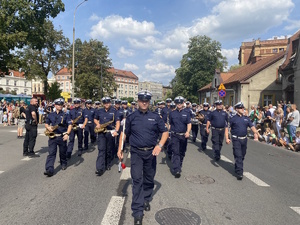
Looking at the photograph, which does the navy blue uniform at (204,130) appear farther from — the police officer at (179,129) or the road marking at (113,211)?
the road marking at (113,211)

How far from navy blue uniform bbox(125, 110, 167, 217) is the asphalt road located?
0.52 m

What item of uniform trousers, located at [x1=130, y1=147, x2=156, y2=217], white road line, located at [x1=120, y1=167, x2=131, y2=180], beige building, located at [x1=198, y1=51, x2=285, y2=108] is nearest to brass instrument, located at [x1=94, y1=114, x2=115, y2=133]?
white road line, located at [x1=120, y1=167, x2=131, y2=180]

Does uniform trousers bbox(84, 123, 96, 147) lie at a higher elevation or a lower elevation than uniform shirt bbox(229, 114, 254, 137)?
lower

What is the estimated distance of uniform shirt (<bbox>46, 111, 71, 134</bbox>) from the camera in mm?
6707

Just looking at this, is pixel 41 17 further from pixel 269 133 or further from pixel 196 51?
pixel 196 51

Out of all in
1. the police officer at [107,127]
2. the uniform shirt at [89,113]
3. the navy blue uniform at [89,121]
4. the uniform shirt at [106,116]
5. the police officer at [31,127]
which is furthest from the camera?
the navy blue uniform at [89,121]

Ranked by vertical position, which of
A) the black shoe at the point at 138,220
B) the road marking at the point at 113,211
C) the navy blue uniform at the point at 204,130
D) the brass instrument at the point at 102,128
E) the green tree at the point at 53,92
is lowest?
the road marking at the point at 113,211

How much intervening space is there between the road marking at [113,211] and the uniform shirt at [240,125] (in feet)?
12.1

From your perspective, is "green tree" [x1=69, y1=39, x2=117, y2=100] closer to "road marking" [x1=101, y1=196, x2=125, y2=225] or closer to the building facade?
"road marking" [x1=101, y1=196, x2=125, y2=225]

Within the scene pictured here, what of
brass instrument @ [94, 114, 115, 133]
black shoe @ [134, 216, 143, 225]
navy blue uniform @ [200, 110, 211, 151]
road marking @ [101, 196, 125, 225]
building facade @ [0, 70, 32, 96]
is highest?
building facade @ [0, 70, 32, 96]

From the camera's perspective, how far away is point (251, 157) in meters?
9.34

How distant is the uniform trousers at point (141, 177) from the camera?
13.1ft

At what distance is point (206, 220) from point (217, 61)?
1929 inches

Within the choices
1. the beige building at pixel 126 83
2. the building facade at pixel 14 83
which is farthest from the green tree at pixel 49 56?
the beige building at pixel 126 83
